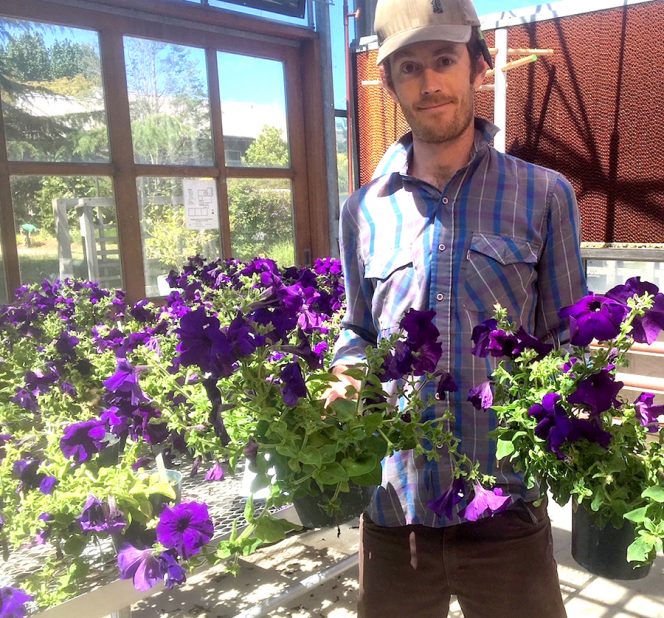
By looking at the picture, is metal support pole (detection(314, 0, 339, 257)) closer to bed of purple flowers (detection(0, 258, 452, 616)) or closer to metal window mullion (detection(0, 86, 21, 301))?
metal window mullion (detection(0, 86, 21, 301))

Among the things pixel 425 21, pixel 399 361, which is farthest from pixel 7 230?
pixel 399 361

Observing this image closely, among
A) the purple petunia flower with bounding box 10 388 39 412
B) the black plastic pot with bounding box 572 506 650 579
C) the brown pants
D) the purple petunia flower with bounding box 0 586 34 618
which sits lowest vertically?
the black plastic pot with bounding box 572 506 650 579

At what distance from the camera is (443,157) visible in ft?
3.85

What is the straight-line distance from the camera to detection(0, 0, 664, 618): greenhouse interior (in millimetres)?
893

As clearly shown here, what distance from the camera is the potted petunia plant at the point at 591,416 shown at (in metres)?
0.75

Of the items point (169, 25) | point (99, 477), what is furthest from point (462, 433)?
point (169, 25)

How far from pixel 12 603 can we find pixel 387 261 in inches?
32.1

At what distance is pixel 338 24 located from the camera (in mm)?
4004

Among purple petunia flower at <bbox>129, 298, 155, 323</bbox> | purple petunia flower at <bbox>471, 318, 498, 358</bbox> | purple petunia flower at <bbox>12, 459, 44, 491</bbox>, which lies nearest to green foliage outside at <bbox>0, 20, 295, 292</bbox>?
purple petunia flower at <bbox>129, 298, 155, 323</bbox>

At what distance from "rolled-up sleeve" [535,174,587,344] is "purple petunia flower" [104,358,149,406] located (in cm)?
72

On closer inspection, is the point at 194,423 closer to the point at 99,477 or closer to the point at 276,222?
the point at 99,477

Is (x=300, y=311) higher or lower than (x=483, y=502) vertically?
higher

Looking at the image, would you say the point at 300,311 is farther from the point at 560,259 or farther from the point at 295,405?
the point at 560,259

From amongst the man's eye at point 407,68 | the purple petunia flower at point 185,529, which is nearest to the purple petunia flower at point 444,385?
the purple petunia flower at point 185,529
